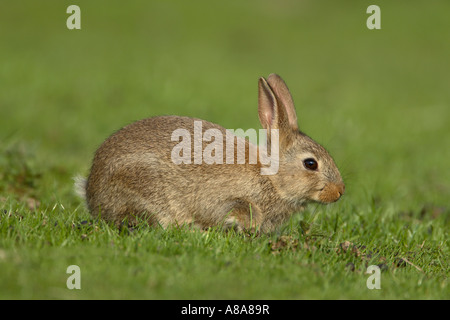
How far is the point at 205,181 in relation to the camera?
21.6 ft

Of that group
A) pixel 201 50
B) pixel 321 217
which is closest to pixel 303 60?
pixel 201 50

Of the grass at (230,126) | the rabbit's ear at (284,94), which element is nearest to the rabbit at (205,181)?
the rabbit's ear at (284,94)

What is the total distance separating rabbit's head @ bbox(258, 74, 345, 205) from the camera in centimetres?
679

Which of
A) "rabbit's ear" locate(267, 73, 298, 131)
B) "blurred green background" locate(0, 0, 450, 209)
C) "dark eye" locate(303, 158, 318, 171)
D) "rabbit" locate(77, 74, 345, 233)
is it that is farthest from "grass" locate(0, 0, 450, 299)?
"rabbit's ear" locate(267, 73, 298, 131)

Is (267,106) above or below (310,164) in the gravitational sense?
above

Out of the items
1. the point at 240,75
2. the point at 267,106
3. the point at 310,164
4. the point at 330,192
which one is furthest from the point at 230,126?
the point at 330,192

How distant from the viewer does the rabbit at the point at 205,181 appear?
6.48 meters

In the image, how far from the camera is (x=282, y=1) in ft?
92.8

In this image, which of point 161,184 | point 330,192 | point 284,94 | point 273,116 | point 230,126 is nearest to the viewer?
point 161,184

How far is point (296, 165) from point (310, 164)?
15 cm

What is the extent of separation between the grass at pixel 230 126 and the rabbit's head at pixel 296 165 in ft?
1.36

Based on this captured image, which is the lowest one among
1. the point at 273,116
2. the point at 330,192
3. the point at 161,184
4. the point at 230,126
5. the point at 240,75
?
the point at 330,192

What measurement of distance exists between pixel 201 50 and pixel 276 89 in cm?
1452

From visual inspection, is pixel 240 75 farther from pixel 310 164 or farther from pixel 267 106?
pixel 310 164
